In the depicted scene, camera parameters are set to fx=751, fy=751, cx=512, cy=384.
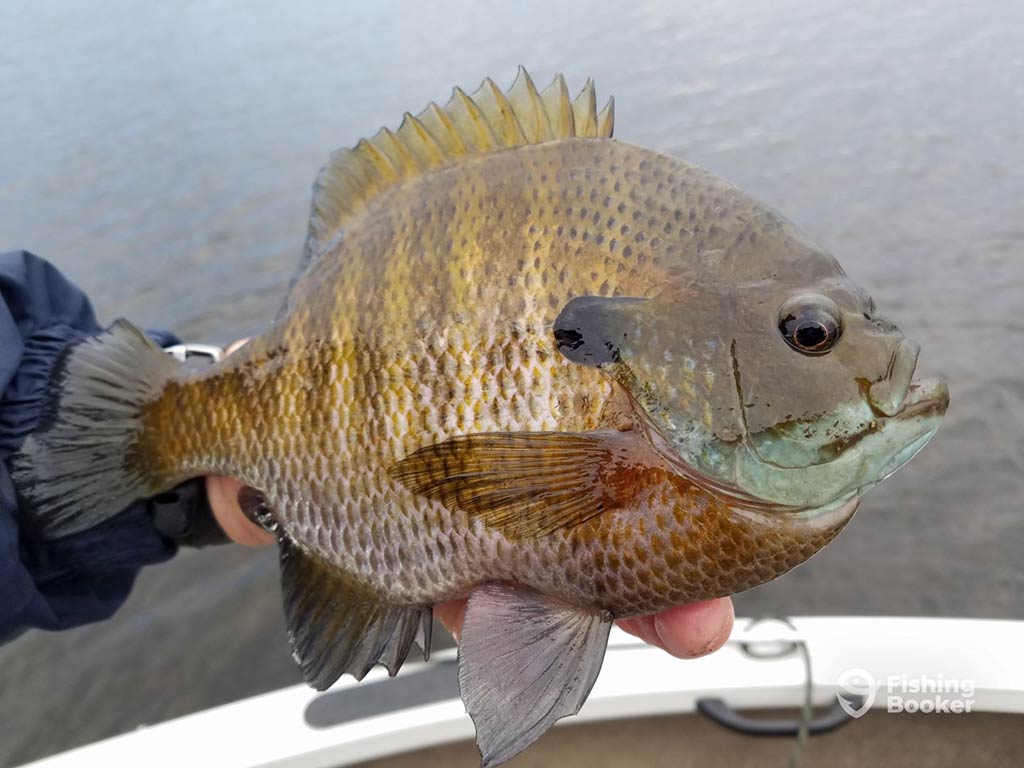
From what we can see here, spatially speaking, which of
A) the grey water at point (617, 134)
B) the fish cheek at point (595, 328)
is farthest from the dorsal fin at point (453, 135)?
the grey water at point (617, 134)

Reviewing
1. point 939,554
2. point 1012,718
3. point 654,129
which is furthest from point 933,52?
point 1012,718

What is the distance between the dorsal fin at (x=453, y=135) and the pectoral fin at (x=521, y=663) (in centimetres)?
97

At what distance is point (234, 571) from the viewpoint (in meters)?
6.20

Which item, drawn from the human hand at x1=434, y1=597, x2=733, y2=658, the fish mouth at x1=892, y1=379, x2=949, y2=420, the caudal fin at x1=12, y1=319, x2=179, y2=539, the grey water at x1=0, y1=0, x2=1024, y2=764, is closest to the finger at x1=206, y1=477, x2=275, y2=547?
the caudal fin at x1=12, y1=319, x2=179, y2=539

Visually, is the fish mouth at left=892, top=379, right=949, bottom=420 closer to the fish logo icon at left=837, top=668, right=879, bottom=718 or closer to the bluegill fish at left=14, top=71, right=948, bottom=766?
the bluegill fish at left=14, top=71, right=948, bottom=766

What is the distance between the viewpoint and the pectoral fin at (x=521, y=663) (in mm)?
1437

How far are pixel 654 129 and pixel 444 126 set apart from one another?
10950 mm

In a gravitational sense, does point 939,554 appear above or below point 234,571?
below

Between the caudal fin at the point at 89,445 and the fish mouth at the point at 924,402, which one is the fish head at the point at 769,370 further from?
the caudal fin at the point at 89,445

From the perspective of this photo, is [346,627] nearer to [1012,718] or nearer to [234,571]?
[1012,718]

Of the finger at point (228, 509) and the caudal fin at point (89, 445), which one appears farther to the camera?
the finger at point (228, 509)

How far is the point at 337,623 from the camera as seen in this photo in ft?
5.97

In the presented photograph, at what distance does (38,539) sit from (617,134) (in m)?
10.2

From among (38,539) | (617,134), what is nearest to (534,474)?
(38,539)
